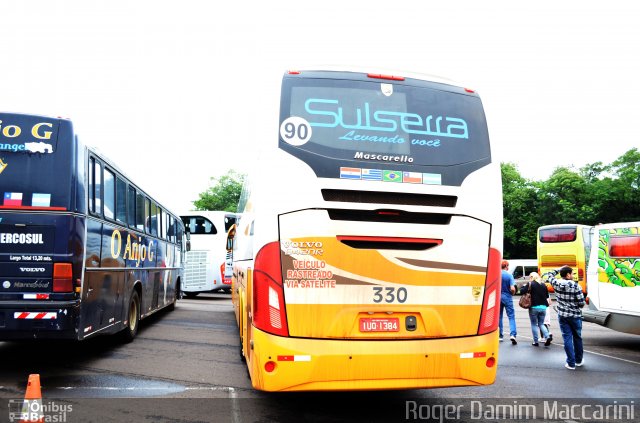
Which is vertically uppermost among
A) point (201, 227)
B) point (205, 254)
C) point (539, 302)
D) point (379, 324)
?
point (201, 227)

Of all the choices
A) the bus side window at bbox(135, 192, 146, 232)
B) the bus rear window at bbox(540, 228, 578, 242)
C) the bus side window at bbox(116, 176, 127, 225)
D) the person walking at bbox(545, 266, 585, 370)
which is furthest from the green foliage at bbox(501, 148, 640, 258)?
the bus side window at bbox(116, 176, 127, 225)

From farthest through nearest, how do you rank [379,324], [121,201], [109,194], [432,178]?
[121,201]
[109,194]
[432,178]
[379,324]

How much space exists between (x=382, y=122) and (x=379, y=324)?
2023 mm

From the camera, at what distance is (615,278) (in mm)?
11531

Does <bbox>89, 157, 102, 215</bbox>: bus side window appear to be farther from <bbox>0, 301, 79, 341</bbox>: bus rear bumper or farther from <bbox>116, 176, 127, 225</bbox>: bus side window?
<bbox>0, 301, 79, 341</bbox>: bus rear bumper

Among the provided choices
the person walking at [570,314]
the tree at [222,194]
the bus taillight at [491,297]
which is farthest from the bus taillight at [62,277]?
the tree at [222,194]

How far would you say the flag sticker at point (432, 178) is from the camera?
5.35m

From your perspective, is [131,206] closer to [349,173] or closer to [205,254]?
[349,173]

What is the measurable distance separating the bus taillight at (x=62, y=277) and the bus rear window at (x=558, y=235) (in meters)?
25.6

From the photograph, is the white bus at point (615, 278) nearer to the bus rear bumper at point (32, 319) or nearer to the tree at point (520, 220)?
the bus rear bumper at point (32, 319)

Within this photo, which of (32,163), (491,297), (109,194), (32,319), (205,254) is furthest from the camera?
(205,254)

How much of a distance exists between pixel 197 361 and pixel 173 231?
8042mm

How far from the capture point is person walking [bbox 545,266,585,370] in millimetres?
8852

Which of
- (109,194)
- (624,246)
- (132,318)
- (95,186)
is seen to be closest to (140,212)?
(132,318)
